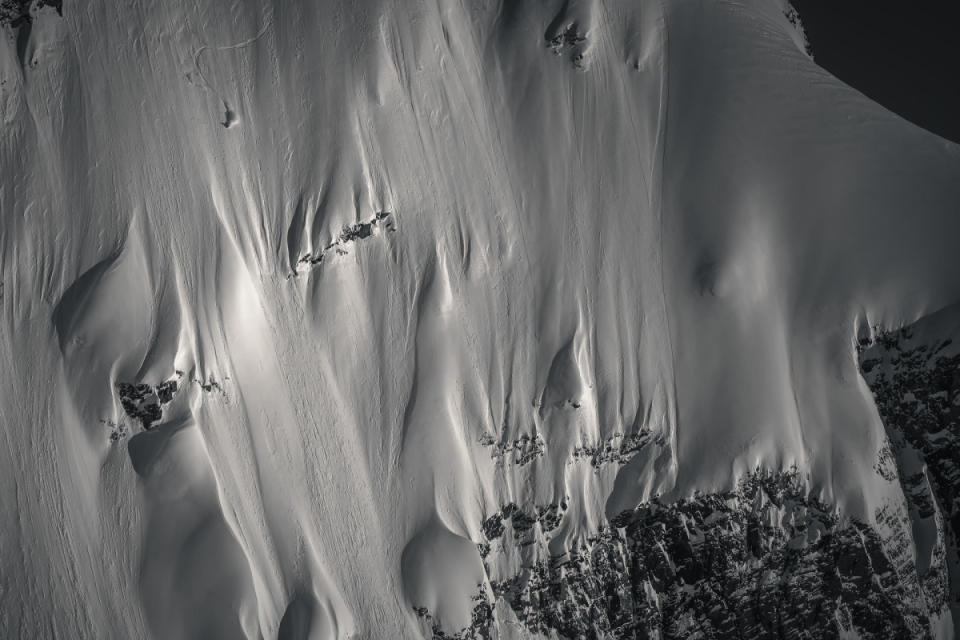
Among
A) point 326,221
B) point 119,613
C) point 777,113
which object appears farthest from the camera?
point 777,113

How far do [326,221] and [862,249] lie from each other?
14.7 m

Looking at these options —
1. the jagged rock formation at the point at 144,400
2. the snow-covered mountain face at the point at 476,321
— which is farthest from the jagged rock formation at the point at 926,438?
the jagged rock formation at the point at 144,400

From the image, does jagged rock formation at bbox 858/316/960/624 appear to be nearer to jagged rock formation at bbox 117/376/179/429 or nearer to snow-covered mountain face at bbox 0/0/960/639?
snow-covered mountain face at bbox 0/0/960/639

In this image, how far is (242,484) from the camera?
1808 cm

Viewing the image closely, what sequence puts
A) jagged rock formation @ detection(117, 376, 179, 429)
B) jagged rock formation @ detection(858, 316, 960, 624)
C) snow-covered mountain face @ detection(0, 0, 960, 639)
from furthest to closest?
1. jagged rock formation @ detection(858, 316, 960, 624)
2. snow-covered mountain face @ detection(0, 0, 960, 639)
3. jagged rock formation @ detection(117, 376, 179, 429)

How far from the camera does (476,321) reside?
66.4 ft

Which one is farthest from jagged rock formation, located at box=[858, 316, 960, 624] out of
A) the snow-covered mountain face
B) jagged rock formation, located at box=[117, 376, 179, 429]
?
jagged rock formation, located at box=[117, 376, 179, 429]

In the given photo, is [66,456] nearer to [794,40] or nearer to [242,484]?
[242,484]

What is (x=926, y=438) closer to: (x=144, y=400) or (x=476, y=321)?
(x=476, y=321)

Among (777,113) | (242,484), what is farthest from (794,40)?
(242,484)

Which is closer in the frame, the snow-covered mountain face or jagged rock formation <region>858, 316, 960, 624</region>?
the snow-covered mountain face

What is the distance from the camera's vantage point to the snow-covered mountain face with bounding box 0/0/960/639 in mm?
17797

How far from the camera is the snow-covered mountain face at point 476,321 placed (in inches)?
701

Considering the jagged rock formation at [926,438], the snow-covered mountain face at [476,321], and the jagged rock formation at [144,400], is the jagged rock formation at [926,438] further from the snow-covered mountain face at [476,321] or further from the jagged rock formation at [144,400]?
the jagged rock formation at [144,400]
